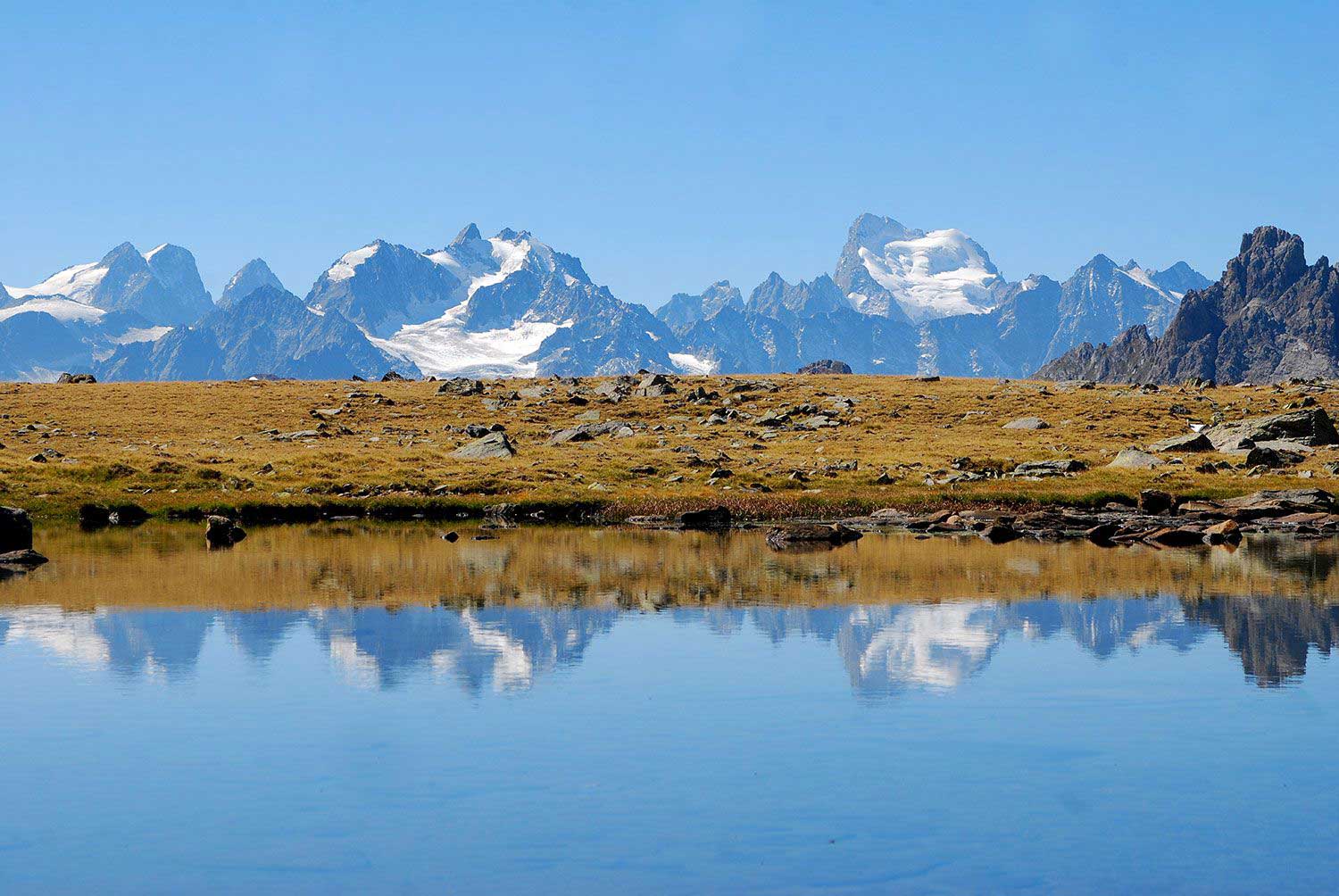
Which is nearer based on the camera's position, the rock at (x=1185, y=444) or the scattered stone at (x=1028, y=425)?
the rock at (x=1185, y=444)

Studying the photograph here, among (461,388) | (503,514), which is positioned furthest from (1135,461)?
(461,388)

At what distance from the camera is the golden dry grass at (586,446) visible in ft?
267

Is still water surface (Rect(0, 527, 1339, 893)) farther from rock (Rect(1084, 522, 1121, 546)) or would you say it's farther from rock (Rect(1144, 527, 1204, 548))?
rock (Rect(1084, 522, 1121, 546))

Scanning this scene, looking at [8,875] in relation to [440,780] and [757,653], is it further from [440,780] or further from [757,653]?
[757,653]

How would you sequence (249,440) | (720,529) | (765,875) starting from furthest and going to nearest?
(249,440)
(720,529)
(765,875)

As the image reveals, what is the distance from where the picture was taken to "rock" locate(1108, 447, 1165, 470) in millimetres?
90875

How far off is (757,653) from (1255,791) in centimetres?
1463

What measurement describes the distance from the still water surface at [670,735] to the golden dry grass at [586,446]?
33.0 meters

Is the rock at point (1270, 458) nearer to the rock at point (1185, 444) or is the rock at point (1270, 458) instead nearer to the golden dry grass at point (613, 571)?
the rock at point (1185, 444)

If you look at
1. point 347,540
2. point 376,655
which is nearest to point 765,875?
point 376,655

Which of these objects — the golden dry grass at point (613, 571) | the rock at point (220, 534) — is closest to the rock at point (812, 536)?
the golden dry grass at point (613, 571)

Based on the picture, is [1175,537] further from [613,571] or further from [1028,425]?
[1028,425]

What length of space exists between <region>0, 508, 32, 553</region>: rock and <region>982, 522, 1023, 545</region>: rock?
43.1m

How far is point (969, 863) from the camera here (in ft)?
60.5
